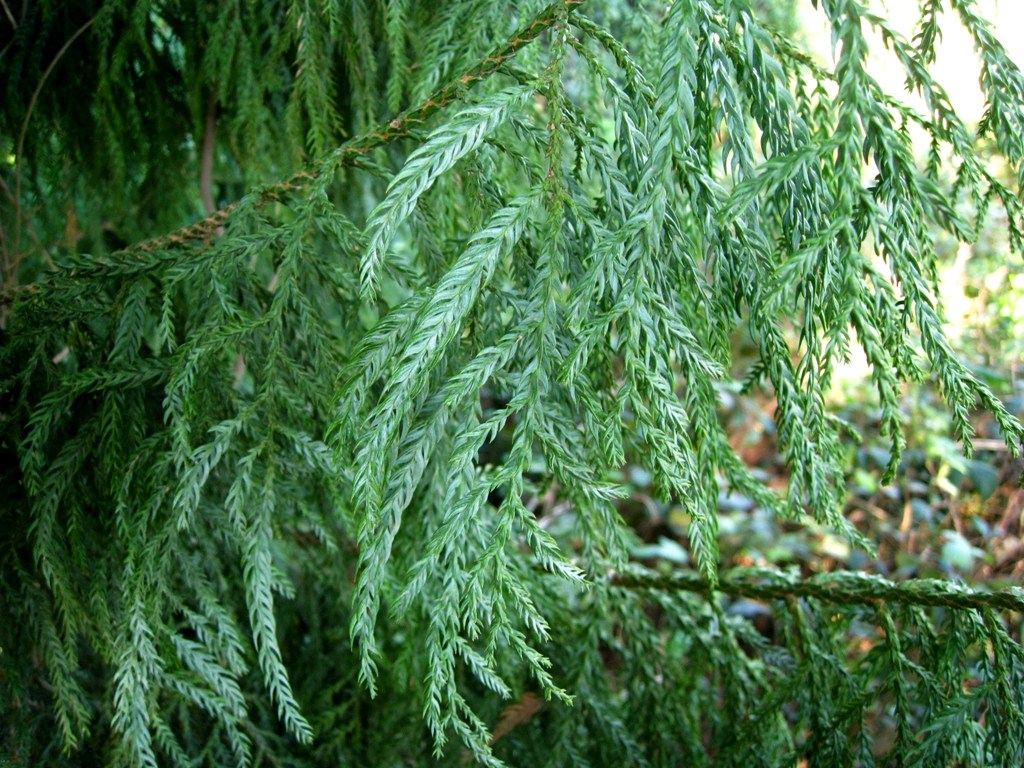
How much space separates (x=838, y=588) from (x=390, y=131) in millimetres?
1305

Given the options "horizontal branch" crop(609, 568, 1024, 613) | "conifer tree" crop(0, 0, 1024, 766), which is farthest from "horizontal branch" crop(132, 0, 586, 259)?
"horizontal branch" crop(609, 568, 1024, 613)

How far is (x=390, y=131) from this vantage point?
1.27 metres

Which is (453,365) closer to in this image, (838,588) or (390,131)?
(390,131)

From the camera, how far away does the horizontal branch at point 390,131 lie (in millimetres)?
1144

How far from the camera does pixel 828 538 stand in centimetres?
388

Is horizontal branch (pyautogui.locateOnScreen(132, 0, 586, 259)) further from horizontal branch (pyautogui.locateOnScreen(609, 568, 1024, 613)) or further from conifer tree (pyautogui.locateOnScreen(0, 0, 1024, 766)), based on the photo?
horizontal branch (pyautogui.locateOnScreen(609, 568, 1024, 613))

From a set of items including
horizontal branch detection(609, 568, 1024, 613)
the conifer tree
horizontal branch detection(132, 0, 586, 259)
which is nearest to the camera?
the conifer tree

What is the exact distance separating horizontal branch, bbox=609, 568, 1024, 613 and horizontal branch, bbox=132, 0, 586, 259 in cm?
121

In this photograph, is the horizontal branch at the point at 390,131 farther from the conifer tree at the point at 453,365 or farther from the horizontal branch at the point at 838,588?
the horizontal branch at the point at 838,588

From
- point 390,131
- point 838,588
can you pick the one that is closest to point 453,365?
point 390,131

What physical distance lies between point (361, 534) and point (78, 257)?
80cm

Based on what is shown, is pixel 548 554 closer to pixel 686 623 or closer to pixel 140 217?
pixel 686 623

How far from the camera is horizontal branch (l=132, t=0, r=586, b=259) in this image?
114 cm

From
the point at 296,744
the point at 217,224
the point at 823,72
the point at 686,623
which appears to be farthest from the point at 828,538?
the point at 217,224
